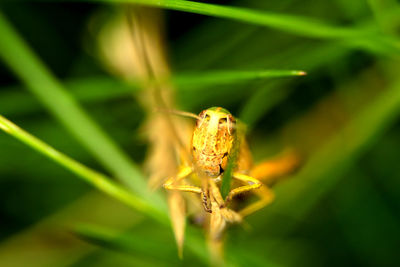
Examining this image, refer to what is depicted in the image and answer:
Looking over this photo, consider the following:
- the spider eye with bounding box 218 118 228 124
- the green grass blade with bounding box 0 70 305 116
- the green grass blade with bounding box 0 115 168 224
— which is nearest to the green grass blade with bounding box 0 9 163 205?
the green grass blade with bounding box 0 70 305 116

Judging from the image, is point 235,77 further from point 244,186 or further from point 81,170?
point 81,170

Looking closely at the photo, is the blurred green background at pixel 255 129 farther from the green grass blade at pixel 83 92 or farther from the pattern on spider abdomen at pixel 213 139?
the pattern on spider abdomen at pixel 213 139

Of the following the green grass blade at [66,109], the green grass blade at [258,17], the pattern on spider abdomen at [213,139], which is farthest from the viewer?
the green grass blade at [66,109]

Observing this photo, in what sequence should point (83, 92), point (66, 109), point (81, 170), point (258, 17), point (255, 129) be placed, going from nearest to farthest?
point (81, 170), point (258, 17), point (66, 109), point (83, 92), point (255, 129)

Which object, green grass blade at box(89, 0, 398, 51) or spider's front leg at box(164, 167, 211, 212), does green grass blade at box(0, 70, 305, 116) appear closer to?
green grass blade at box(89, 0, 398, 51)

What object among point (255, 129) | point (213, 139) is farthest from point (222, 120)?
point (255, 129)

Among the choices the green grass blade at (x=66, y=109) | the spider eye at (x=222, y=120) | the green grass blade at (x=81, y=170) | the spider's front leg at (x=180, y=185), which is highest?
the green grass blade at (x=66, y=109)

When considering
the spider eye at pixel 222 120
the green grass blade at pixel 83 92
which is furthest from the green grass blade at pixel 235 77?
the spider eye at pixel 222 120
